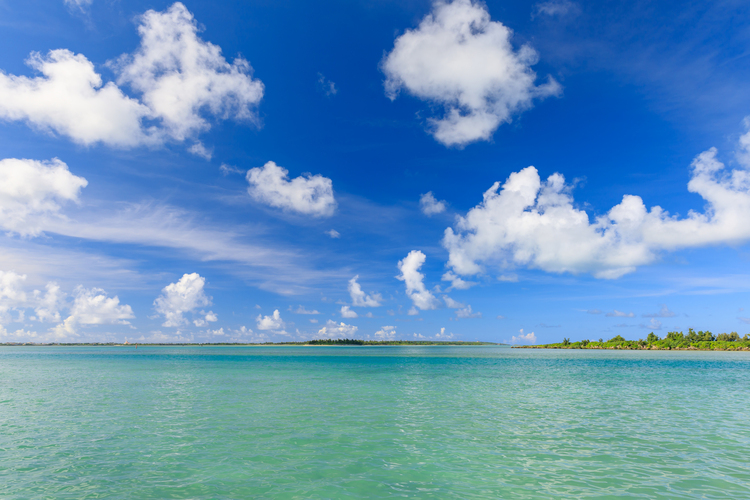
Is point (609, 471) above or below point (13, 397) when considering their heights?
above

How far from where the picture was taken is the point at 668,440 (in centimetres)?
2247

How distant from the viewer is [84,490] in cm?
1532

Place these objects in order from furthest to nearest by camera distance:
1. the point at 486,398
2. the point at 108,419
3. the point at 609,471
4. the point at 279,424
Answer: the point at 486,398 → the point at 108,419 → the point at 279,424 → the point at 609,471

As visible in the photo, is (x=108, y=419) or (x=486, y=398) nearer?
(x=108, y=419)

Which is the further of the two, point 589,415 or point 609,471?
point 589,415

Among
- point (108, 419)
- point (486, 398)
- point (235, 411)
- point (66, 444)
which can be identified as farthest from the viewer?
point (486, 398)

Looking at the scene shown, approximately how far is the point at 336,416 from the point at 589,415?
19.2 m

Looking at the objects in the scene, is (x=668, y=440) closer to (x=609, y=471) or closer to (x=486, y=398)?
→ (x=609, y=471)

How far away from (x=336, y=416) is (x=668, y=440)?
2099 centimetres

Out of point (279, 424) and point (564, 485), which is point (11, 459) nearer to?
point (279, 424)

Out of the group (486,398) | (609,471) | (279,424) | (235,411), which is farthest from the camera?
(486,398)

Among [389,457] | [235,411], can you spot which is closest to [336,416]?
[235,411]

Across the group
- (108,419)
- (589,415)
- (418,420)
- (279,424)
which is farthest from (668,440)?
(108,419)

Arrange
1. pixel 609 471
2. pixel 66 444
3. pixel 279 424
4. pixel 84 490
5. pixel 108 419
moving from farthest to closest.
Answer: pixel 108 419 < pixel 279 424 < pixel 66 444 < pixel 609 471 < pixel 84 490
